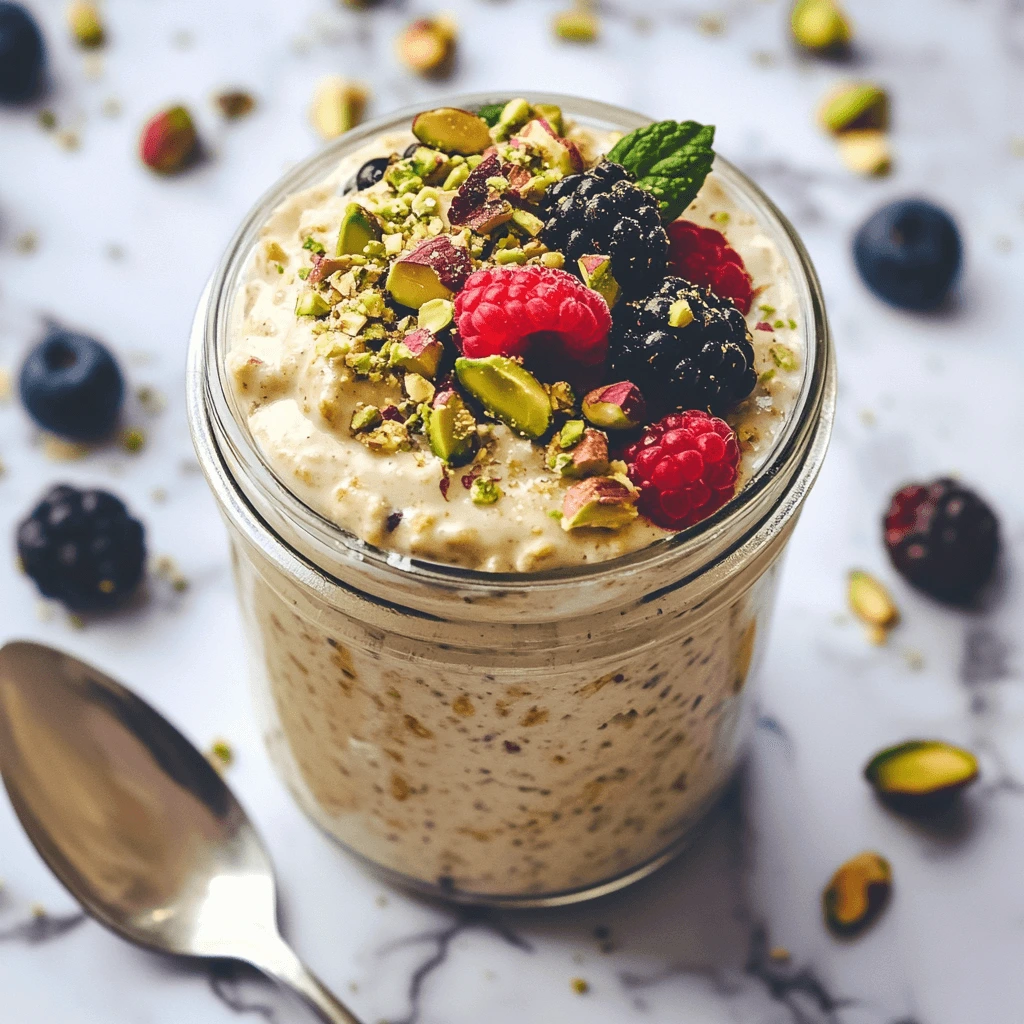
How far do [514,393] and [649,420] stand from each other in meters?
0.10

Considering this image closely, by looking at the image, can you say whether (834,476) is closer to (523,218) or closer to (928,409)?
(928,409)

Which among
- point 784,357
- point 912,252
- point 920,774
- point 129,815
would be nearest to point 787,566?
point 920,774

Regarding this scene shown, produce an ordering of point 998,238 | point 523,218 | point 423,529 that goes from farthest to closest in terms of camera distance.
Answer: point 998,238, point 523,218, point 423,529

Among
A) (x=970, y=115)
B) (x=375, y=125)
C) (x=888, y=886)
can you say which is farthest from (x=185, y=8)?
(x=888, y=886)

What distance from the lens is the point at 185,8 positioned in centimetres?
190

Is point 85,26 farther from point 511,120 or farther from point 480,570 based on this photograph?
point 480,570

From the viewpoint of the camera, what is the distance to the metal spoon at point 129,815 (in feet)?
4.04

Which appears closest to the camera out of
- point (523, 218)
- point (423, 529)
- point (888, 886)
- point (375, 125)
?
point (423, 529)

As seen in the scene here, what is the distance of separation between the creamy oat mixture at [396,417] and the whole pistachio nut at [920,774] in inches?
20.7

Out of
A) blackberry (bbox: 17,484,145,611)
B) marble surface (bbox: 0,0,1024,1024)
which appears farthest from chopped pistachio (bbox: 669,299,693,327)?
blackberry (bbox: 17,484,145,611)

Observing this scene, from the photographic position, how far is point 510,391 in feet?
2.94

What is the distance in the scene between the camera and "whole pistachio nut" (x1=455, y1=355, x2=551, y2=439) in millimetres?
896

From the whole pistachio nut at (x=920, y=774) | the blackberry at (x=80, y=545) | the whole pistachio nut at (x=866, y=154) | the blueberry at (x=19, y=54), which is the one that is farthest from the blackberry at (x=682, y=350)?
the blueberry at (x=19, y=54)

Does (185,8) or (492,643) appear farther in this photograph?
(185,8)
